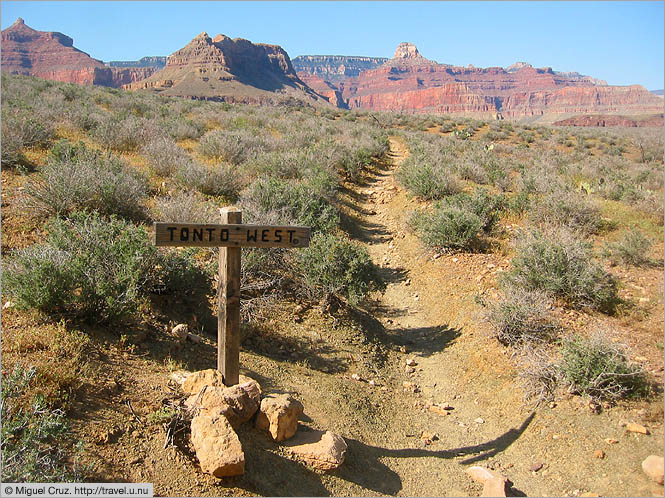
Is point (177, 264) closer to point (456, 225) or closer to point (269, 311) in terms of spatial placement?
point (269, 311)

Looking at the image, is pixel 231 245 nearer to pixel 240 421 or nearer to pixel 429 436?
pixel 240 421

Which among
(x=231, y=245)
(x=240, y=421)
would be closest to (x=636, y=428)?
(x=240, y=421)

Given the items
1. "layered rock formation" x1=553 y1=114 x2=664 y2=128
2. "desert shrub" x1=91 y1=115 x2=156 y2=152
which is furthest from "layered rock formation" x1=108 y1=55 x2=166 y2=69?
"desert shrub" x1=91 y1=115 x2=156 y2=152

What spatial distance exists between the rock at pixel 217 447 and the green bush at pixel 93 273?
5.70ft

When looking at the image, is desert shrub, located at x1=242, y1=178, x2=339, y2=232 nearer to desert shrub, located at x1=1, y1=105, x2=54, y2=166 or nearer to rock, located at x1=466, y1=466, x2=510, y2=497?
desert shrub, located at x1=1, y1=105, x2=54, y2=166

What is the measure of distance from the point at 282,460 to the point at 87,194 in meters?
5.56

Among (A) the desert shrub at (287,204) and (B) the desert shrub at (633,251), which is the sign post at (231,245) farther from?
(B) the desert shrub at (633,251)

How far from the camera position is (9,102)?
14.0 metres

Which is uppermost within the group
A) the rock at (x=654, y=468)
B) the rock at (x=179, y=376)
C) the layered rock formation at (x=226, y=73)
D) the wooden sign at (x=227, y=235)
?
the layered rock formation at (x=226, y=73)

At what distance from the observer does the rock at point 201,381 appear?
3869 mm

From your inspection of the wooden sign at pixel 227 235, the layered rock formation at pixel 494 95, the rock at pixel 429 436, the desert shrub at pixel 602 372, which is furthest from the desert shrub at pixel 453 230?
the layered rock formation at pixel 494 95

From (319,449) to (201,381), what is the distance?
1200 millimetres

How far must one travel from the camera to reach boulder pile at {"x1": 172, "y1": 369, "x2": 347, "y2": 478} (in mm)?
3227

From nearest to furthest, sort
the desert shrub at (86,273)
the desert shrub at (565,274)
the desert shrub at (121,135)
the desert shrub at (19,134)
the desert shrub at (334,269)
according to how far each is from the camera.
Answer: the desert shrub at (86,273) < the desert shrub at (565,274) < the desert shrub at (334,269) < the desert shrub at (19,134) < the desert shrub at (121,135)
